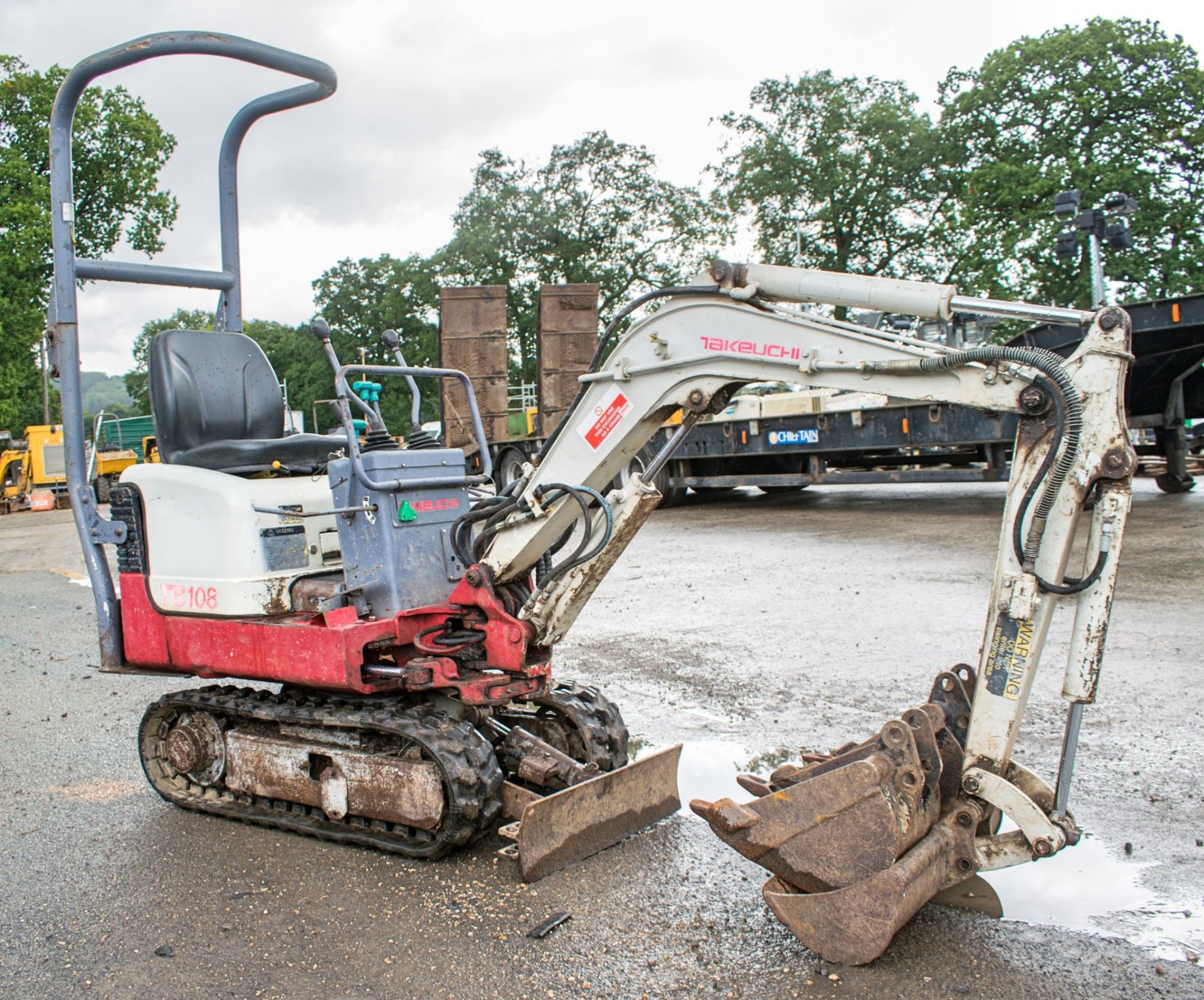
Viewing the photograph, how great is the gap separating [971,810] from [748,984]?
929 mm

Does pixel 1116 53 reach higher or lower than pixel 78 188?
higher

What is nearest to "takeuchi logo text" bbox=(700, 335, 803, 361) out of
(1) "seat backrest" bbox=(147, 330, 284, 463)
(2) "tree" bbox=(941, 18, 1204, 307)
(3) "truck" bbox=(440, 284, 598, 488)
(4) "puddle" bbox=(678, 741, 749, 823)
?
(4) "puddle" bbox=(678, 741, 749, 823)

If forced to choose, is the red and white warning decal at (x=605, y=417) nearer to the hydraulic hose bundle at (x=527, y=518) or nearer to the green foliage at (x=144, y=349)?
the hydraulic hose bundle at (x=527, y=518)

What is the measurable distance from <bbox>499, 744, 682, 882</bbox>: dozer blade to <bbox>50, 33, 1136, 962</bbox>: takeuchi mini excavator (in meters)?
0.01

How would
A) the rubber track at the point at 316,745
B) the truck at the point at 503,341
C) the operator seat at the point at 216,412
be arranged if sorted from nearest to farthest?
the rubber track at the point at 316,745 → the operator seat at the point at 216,412 → the truck at the point at 503,341

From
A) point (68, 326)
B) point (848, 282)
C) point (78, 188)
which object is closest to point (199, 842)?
point (68, 326)

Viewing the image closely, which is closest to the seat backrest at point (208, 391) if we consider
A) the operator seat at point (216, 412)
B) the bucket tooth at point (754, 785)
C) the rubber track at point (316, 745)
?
the operator seat at point (216, 412)

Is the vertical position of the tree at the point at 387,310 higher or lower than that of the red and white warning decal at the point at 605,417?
higher

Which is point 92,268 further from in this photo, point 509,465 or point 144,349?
point 144,349

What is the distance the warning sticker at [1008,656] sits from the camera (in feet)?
11.2

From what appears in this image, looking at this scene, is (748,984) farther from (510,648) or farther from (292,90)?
(292,90)

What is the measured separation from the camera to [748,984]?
3246 millimetres

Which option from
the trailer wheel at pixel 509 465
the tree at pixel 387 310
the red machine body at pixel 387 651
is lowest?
the red machine body at pixel 387 651

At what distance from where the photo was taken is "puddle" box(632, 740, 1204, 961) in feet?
11.3
